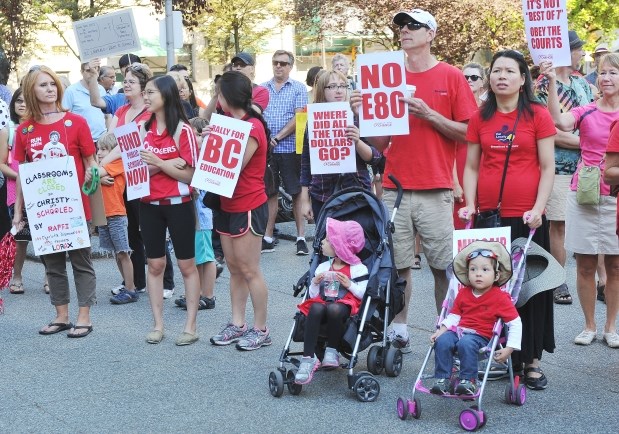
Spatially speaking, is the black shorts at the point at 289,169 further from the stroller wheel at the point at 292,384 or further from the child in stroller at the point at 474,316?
the child in stroller at the point at 474,316

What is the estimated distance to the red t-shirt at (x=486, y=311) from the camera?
570cm

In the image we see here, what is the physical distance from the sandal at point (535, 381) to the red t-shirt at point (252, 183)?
228 cm

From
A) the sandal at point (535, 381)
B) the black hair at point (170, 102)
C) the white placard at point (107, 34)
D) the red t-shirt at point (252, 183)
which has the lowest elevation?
the sandal at point (535, 381)

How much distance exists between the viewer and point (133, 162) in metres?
7.60

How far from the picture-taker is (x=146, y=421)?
5699mm

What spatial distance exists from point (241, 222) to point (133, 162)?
1.00 metres

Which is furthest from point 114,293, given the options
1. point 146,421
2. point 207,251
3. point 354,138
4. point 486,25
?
point 486,25

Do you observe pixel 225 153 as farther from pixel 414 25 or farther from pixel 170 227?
pixel 414 25

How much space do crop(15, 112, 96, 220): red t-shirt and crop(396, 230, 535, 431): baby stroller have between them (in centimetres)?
333

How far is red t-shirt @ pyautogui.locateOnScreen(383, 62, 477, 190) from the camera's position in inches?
267

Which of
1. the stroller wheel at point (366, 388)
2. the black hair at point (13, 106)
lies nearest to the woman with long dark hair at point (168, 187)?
the stroller wheel at point (366, 388)

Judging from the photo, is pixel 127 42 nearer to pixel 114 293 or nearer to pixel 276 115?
pixel 276 115

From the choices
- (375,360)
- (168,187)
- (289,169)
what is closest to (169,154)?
(168,187)

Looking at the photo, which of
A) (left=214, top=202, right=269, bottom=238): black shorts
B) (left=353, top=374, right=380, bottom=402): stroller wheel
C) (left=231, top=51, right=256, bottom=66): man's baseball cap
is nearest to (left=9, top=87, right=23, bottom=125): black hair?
(left=231, top=51, right=256, bottom=66): man's baseball cap
